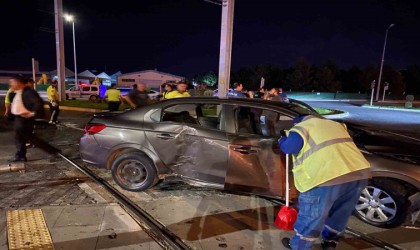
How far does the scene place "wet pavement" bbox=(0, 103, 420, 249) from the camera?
3420 mm

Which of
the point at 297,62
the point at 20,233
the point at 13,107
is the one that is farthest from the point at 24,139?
the point at 297,62

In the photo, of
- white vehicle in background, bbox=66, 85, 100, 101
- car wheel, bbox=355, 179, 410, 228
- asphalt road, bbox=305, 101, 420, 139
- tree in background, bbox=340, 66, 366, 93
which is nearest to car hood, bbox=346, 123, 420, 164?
car wheel, bbox=355, 179, 410, 228

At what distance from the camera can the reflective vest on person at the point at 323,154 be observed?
8.43 feet

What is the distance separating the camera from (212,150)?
13.6ft

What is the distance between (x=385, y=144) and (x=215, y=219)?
2348mm

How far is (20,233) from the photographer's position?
338 centimetres

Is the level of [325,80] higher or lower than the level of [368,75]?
lower

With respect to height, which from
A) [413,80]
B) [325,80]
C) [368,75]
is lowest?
[325,80]

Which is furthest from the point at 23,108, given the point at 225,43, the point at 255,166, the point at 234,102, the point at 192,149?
the point at 225,43

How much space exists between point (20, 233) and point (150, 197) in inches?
64.9

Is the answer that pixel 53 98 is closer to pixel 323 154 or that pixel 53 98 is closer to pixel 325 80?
pixel 323 154

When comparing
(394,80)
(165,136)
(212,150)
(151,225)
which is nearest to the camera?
(151,225)

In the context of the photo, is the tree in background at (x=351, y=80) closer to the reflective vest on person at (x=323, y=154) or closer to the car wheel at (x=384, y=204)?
the car wheel at (x=384, y=204)

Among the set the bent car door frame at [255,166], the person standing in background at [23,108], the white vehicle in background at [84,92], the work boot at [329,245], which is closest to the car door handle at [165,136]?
the bent car door frame at [255,166]
